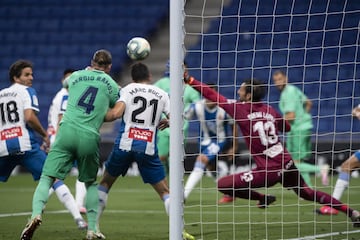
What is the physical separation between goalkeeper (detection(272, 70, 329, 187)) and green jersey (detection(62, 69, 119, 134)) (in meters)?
4.87

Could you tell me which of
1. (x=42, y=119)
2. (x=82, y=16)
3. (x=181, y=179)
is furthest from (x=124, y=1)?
(x=181, y=179)

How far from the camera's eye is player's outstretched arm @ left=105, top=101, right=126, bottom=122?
8.62 m

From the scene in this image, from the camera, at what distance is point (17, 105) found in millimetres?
9562

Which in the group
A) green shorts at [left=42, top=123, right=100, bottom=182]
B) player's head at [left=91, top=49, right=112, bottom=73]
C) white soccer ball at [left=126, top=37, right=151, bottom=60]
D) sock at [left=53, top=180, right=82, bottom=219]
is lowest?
sock at [left=53, top=180, right=82, bottom=219]

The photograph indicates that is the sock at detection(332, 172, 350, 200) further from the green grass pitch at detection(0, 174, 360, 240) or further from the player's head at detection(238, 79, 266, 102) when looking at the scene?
the player's head at detection(238, 79, 266, 102)

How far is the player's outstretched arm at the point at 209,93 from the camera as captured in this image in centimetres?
841

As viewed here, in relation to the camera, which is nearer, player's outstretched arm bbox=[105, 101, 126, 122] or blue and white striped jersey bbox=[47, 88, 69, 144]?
player's outstretched arm bbox=[105, 101, 126, 122]

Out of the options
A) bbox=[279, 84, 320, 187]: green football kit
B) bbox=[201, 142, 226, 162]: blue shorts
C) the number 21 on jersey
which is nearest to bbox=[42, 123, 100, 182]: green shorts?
the number 21 on jersey

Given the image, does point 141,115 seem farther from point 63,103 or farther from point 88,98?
point 63,103

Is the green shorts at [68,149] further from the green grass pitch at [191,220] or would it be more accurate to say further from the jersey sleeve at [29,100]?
the jersey sleeve at [29,100]

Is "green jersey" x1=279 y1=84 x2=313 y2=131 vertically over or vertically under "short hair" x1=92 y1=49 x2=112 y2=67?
under

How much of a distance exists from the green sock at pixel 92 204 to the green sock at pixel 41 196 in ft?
1.44

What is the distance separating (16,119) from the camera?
31.7 ft

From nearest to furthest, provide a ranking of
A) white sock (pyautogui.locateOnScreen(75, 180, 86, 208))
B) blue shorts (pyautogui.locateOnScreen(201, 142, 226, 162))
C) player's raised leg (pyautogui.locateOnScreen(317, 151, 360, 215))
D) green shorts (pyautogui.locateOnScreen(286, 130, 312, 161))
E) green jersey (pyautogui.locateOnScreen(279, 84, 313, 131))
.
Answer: player's raised leg (pyautogui.locateOnScreen(317, 151, 360, 215)), white sock (pyautogui.locateOnScreen(75, 180, 86, 208)), blue shorts (pyautogui.locateOnScreen(201, 142, 226, 162)), green jersey (pyautogui.locateOnScreen(279, 84, 313, 131)), green shorts (pyautogui.locateOnScreen(286, 130, 312, 161))
